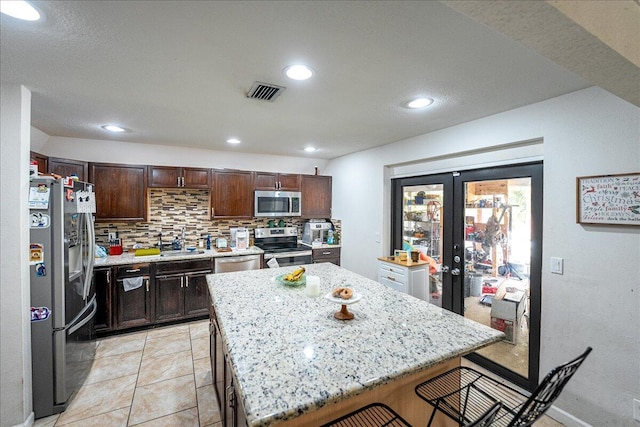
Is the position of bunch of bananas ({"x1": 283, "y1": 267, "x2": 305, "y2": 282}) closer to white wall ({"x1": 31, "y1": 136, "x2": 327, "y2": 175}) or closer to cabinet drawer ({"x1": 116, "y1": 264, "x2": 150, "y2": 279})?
cabinet drawer ({"x1": 116, "y1": 264, "x2": 150, "y2": 279})

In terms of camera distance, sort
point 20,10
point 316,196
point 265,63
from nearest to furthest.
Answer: point 20,10 < point 265,63 < point 316,196

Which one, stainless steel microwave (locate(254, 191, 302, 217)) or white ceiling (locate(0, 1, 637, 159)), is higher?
white ceiling (locate(0, 1, 637, 159))


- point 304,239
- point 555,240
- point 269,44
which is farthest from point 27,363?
point 555,240

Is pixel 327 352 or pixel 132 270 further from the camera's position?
pixel 132 270

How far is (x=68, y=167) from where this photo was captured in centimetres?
321

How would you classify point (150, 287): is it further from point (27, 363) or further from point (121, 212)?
point (27, 363)

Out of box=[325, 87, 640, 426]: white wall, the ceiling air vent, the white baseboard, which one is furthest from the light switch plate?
the ceiling air vent

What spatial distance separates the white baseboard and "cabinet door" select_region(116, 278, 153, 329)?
4.06m

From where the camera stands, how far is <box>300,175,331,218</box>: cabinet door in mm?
4805

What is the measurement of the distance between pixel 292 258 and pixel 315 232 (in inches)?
31.5

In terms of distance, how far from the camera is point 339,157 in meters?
4.82

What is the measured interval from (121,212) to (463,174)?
13.5 ft

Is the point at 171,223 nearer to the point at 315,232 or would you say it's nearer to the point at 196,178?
the point at 196,178

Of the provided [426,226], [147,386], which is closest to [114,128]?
[147,386]
